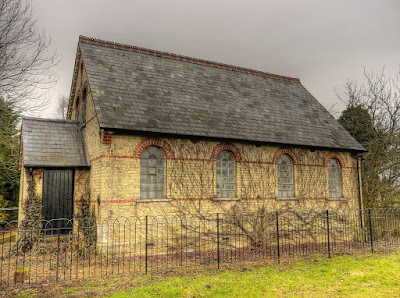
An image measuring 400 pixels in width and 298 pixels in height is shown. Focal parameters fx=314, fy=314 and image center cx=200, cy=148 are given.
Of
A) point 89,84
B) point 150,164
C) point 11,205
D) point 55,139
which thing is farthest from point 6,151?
point 150,164

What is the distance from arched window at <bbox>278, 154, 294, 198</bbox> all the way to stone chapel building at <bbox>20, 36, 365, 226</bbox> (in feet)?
0.15

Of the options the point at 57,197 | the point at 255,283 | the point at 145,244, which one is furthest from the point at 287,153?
the point at 57,197

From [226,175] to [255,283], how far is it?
5.76 meters

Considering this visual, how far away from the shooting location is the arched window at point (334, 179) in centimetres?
1509

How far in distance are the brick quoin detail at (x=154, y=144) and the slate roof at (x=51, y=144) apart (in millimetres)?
2349

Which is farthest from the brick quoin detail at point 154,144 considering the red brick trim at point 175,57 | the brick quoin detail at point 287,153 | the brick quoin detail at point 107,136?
the red brick trim at point 175,57

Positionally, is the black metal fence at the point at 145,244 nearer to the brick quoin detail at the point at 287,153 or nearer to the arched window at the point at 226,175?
the arched window at the point at 226,175

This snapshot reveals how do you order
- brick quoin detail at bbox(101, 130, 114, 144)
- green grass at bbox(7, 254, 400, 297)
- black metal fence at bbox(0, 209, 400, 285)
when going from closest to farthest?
green grass at bbox(7, 254, 400, 297)
black metal fence at bbox(0, 209, 400, 285)
brick quoin detail at bbox(101, 130, 114, 144)

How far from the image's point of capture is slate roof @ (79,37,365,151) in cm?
1154

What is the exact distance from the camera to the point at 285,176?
→ 14.0 metres

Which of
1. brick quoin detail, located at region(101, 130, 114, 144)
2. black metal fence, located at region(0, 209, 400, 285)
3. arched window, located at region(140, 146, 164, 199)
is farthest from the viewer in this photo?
Result: arched window, located at region(140, 146, 164, 199)

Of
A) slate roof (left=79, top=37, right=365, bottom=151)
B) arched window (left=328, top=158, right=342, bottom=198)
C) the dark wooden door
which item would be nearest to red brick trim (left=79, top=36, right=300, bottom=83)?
slate roof (left=79, top=37, right=365, bottom=151)

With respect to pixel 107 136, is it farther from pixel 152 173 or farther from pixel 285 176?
pixel 285 176

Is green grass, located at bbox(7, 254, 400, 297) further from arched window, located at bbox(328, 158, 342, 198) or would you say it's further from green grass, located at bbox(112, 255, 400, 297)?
arched window, located at bbox(328, 158, 342, 198)
